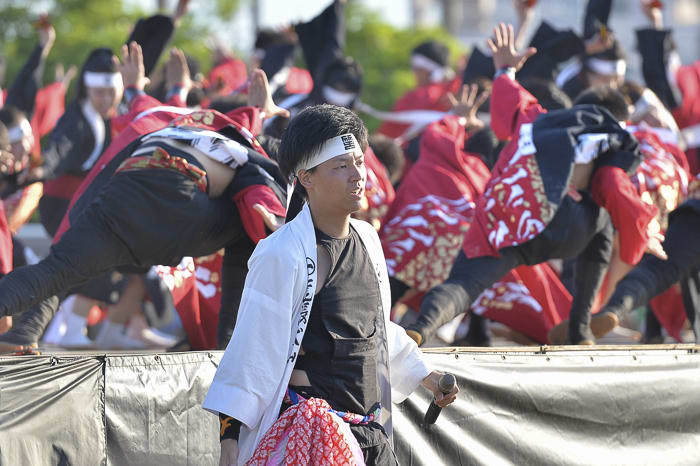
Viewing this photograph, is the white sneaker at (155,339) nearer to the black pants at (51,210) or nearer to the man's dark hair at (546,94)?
the black pants at (51,210)

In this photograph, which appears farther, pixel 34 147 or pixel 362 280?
pixel 34 147

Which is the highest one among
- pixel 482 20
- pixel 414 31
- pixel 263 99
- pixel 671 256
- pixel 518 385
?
pixel 263 99

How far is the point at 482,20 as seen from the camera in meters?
51.9

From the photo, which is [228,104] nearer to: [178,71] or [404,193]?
[178,71]

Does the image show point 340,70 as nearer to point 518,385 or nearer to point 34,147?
point 34,147

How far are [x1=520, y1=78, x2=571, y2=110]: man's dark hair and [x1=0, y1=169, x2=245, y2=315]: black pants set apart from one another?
260cm

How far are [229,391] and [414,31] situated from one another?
19015 millimetres

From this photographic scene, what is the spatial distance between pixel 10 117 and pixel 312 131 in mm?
4428

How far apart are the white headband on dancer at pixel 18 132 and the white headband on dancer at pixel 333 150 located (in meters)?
4.28

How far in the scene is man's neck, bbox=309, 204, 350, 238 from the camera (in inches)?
109

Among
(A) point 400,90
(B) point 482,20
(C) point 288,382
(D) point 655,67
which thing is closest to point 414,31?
(A) point 400,90

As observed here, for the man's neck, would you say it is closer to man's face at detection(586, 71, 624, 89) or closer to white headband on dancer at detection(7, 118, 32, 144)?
man's face at detection(586, 71, 624, 89)

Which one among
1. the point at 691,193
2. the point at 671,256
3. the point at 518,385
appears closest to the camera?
the point at 518,385

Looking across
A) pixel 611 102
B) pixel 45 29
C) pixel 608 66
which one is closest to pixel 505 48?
pixel 611 102
